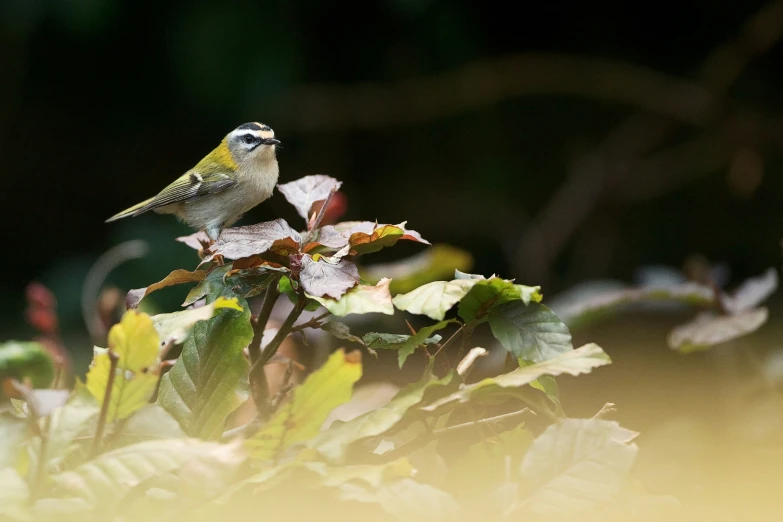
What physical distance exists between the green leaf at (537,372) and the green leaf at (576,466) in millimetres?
37

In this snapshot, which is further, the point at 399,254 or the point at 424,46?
the point at 399,254

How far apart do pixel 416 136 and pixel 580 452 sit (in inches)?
118

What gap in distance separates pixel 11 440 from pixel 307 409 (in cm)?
20

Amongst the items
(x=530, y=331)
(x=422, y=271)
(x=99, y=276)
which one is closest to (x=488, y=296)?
(x=530, y=331)

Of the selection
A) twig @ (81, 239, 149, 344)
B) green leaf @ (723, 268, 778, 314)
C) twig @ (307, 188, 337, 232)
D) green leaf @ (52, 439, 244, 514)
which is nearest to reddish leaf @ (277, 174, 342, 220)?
twig @ (307, 188, 337, 232)

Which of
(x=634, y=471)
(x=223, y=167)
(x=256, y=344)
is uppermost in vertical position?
(x=223, y=167)

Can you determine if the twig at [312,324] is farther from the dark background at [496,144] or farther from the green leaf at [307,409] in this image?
the dark background at [496,144]

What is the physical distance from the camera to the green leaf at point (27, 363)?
3.29 ft

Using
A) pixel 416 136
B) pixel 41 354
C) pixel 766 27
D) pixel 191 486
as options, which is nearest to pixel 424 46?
pixel 416 136

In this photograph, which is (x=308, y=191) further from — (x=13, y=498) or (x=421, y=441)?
(x=13, y=498)

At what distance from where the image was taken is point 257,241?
0.70m

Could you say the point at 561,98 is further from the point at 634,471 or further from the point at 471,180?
the point at 634,471

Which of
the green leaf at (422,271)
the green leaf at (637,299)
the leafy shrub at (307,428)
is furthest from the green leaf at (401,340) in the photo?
the green leaf at (637,299)

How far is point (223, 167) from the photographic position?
1.83 m
